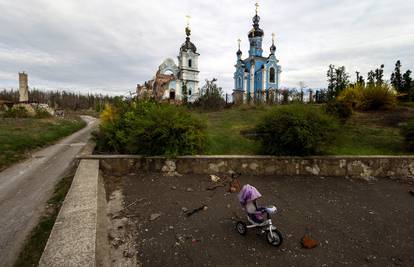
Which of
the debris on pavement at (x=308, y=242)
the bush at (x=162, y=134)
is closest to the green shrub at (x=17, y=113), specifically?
the bush at (x=162, y=134)

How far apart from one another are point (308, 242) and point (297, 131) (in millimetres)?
3533

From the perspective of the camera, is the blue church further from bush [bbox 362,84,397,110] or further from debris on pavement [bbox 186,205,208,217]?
debris on pavement [bbox 186,205,208,217]

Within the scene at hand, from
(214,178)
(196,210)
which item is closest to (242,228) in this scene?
(196,210)

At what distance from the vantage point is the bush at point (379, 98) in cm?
1334

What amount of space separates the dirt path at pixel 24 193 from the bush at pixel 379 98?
15056 millimetres

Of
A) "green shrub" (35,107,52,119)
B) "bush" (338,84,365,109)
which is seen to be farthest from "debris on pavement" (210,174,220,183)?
"green shrub" (35,107,52,119)

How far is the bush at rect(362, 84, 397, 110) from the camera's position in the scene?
13344 millimetres

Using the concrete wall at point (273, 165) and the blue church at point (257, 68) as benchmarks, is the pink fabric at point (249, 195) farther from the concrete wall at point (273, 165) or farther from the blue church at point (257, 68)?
the blue church at point (257, 68)

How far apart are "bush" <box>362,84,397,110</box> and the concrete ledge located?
48.1 feet

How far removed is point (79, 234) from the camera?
287 cm

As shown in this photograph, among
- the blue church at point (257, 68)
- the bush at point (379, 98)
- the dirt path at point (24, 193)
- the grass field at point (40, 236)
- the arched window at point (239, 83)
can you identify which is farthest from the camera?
the arched window at point (239, 83)

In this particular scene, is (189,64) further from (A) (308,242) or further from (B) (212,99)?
(A) (308,242)

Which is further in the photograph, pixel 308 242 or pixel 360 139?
pixel 360 139

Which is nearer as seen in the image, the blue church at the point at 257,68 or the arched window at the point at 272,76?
the blue church at the point at 257,68
